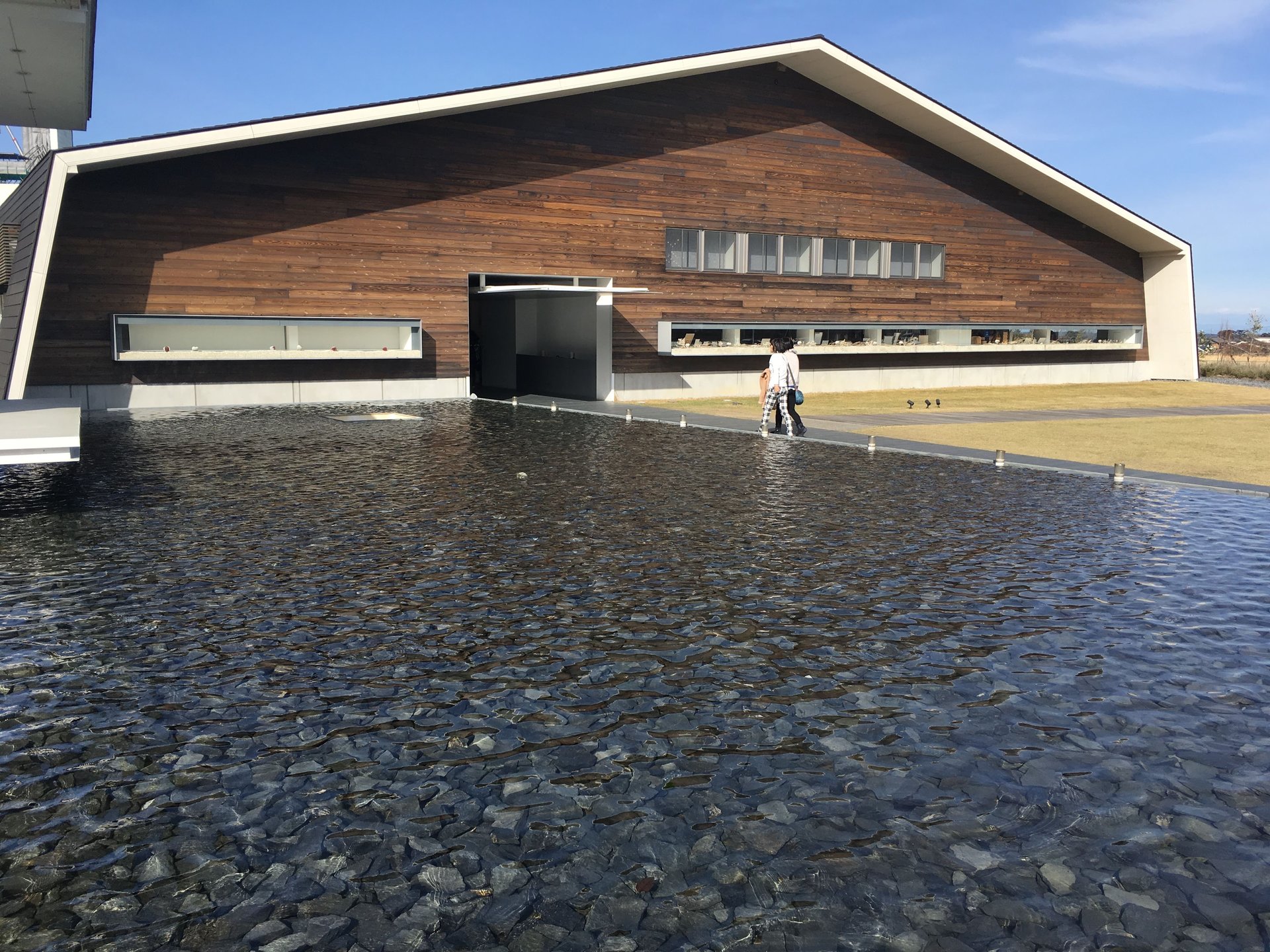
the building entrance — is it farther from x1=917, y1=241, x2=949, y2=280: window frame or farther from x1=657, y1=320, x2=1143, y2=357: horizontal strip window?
x1=917, y1=241, x2=949, y2=280: window frame

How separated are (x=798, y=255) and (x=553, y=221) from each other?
881 centimetres

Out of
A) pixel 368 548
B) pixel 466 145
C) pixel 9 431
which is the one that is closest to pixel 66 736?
pixel 368 548

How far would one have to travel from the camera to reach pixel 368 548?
959 centimetres

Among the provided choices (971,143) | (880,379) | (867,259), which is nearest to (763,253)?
(867,259)

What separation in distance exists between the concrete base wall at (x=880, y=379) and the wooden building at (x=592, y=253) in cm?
9

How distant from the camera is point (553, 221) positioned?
2984 cm

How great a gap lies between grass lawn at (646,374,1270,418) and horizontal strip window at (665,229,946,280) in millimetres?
3840

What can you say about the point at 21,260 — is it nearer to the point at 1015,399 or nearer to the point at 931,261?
the point at 1015,399

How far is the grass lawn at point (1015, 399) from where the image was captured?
28359 mm

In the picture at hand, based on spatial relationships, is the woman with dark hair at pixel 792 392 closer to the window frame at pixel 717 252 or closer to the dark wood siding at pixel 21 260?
the window frame at pixel 717 252

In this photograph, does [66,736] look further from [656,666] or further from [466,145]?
[466,145]

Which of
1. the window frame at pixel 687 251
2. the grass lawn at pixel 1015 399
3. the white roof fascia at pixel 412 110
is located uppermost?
the white roof fascia at pixel 412 110

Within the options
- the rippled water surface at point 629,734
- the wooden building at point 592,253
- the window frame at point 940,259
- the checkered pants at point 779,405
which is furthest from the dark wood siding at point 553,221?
the rippled water surface at point 629,734

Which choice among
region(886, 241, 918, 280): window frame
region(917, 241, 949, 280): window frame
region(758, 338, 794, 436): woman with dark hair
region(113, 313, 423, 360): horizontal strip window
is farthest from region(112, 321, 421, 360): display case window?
region(917, 241, 949, 280): window frame
